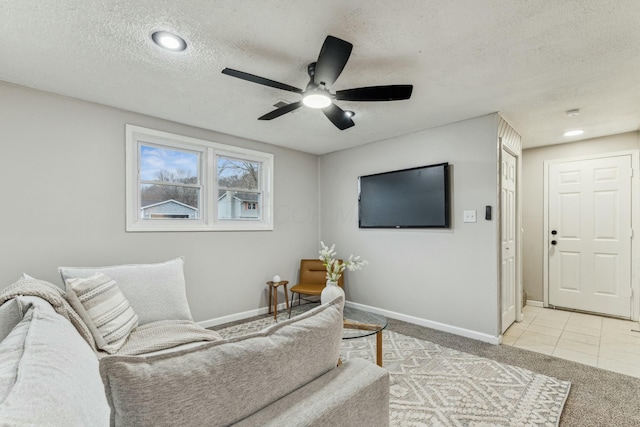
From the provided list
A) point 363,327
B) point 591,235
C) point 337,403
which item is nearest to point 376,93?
point 363,327

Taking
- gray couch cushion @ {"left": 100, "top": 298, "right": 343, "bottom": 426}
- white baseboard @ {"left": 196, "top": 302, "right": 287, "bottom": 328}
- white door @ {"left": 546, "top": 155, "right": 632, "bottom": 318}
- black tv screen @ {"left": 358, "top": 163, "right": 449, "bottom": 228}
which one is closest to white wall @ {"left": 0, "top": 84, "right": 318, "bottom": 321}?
white baseboard @ {"left": 196, "top": 302, "right": 287, "bottom": 328}

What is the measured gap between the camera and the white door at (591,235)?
3.73 metres

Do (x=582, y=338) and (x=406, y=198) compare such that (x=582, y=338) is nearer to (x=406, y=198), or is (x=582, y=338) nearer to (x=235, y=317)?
(x=406, y=198)

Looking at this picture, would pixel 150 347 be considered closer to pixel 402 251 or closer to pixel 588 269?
pixel 402 251

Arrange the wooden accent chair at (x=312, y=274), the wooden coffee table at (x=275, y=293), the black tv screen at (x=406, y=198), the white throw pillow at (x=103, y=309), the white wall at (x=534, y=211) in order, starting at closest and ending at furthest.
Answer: the white throw pillow at (x=103, y=309), the black tv screen at (x=406, y=198), the wooden coffee table at (x=275, y=293), the wooden accent chair at (x=312, y=274), the white wall at (x=534, y=211)

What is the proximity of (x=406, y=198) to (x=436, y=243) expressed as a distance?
25.2 inches

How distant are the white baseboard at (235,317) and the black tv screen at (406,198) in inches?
67.2

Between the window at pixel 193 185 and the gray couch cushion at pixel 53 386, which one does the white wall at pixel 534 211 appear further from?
the gray couch cushion at pixel 53 386

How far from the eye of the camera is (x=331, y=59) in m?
1.71

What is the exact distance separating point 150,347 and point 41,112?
225cm

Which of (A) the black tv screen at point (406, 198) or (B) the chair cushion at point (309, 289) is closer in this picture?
(A) the black tv screen at point (406, 198)

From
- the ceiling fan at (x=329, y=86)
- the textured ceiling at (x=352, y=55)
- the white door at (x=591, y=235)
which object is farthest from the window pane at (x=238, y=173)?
the white door at (x=591, y=235)

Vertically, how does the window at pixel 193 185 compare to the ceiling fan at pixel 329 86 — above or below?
below

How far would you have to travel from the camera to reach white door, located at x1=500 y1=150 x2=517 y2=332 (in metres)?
3.22
